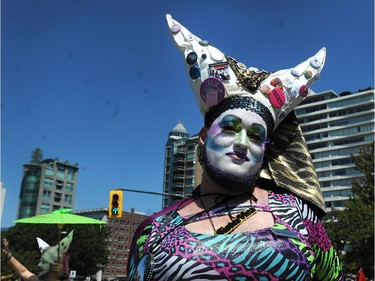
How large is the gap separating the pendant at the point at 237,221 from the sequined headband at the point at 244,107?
2.10 ft

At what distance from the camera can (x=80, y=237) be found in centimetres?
4809

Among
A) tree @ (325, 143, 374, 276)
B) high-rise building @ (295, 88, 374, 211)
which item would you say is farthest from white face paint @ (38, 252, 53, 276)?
high-rise building @ (295, 88, 374, 211)

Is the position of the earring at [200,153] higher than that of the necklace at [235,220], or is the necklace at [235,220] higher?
the earring at [200,153]

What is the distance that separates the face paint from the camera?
3.01 meters

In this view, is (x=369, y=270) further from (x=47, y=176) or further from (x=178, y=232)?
(x=47, y=176)

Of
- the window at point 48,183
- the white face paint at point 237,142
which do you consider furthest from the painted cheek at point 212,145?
the window at point 48,183

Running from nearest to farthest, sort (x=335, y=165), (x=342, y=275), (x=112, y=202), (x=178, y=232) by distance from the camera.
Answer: (x=178, y=232) → (x=342, y=275) → (x=112, y=202) → (x=335, y=165)

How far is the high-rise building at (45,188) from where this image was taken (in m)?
91.1

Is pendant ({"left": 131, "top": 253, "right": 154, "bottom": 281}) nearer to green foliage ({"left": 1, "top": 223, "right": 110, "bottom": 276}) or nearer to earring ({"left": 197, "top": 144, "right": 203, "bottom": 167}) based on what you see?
earring ({"left": 197, "top": 144, "right": 203, "bottom": 167})

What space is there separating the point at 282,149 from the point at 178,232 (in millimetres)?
1219

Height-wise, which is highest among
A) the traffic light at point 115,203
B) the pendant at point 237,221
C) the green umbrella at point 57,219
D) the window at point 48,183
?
the window at point 48,183

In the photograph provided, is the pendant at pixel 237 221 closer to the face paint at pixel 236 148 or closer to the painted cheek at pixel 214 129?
the face paint at pixel 236 148

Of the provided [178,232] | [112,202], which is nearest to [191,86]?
[178,232]

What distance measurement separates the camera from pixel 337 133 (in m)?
83.1
